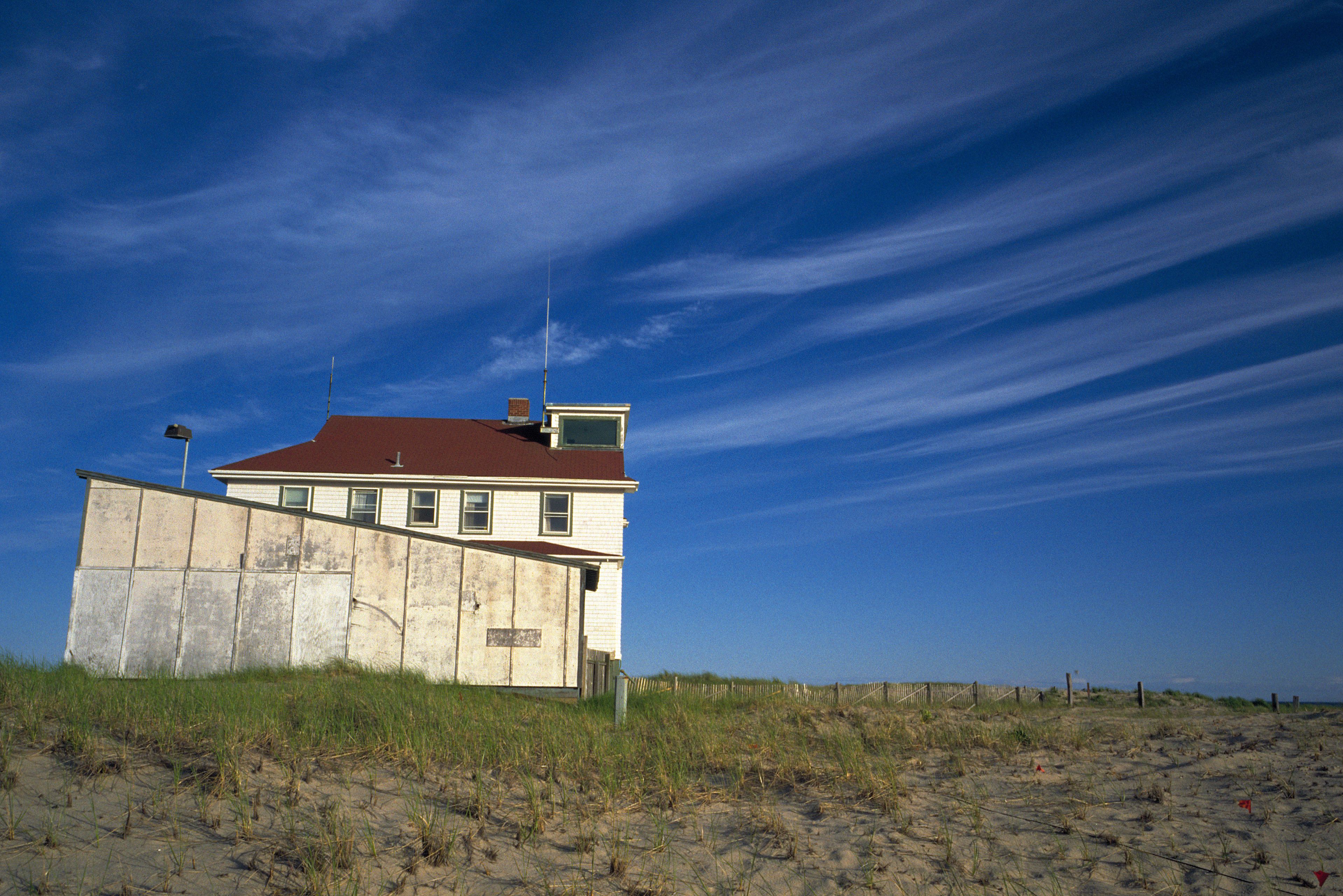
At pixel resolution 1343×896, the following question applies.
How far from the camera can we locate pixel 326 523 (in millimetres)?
18000

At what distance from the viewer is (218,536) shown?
57.6ft

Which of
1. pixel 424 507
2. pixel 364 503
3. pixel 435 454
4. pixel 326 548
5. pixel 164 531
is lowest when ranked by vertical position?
pixel 326 548

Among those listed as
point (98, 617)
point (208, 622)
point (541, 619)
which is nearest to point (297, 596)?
point (208, 622)

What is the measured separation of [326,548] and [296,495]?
43.2ft

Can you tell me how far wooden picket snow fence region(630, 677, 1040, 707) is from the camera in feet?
75.5

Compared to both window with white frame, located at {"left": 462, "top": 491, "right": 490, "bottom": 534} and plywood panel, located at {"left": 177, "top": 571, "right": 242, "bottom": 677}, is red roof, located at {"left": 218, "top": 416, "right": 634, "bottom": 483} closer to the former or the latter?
window with white frame, located at {"left": 462, "top": 491, "right": 490, "bottom": 534}

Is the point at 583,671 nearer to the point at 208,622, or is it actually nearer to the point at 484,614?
the point at 484,614

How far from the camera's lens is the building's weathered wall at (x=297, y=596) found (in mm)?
17000

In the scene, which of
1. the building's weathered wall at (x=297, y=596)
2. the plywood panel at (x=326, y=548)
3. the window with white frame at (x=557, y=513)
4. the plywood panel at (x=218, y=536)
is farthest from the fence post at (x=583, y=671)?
the window with white frame at (x=557, y=513)

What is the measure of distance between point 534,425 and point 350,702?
2468 cm

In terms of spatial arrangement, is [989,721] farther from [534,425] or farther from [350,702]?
[534,425]

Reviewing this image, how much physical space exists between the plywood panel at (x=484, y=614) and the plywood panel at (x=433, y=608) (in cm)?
17

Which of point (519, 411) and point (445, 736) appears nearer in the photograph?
point (445, 736)

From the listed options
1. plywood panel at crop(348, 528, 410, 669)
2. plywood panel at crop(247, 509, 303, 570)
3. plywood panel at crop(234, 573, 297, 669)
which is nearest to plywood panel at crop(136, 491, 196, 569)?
plywood panel at crop(247, 509, 303, 570)
